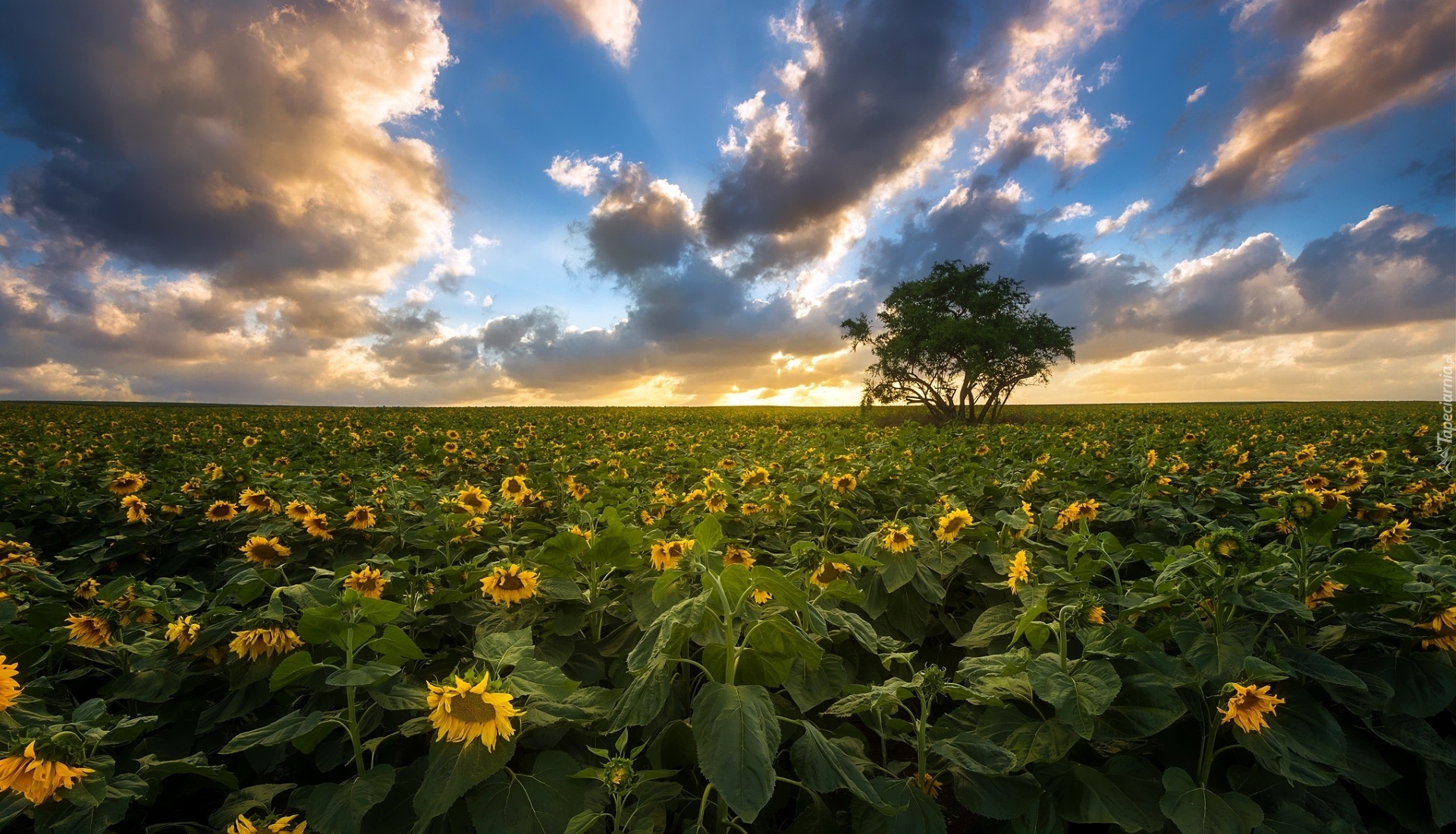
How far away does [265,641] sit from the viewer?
222cm

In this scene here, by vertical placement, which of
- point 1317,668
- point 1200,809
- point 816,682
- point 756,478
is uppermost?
point 756,478

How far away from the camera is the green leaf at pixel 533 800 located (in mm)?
1578

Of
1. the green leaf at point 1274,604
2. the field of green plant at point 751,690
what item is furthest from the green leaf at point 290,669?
the green leaf at point 1274,604

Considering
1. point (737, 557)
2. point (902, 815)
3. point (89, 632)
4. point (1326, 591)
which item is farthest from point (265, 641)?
point (1326, 591)

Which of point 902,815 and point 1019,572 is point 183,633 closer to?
point 902,815

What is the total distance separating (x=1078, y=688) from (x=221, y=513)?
574 centimetres

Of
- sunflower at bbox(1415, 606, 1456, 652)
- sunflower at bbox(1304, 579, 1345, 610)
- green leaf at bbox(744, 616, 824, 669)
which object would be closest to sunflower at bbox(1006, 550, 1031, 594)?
sunflower at bbox(1304, 579, 1345, 610)

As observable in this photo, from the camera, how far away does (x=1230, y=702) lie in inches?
69.9

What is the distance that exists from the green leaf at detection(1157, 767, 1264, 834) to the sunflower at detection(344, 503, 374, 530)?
172 inches

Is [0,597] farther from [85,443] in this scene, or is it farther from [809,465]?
[85,443]

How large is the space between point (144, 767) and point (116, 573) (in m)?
4.07

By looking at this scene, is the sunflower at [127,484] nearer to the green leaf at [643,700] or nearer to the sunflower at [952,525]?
the green leaf at [643,700]

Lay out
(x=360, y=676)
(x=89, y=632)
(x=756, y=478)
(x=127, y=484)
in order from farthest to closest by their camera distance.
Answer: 1. (x=756, y=478)
2. (x=127, y=484)
3. (x=89, y=632)
4. (x=360, y=676)

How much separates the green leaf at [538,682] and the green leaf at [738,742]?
0.42 metres
